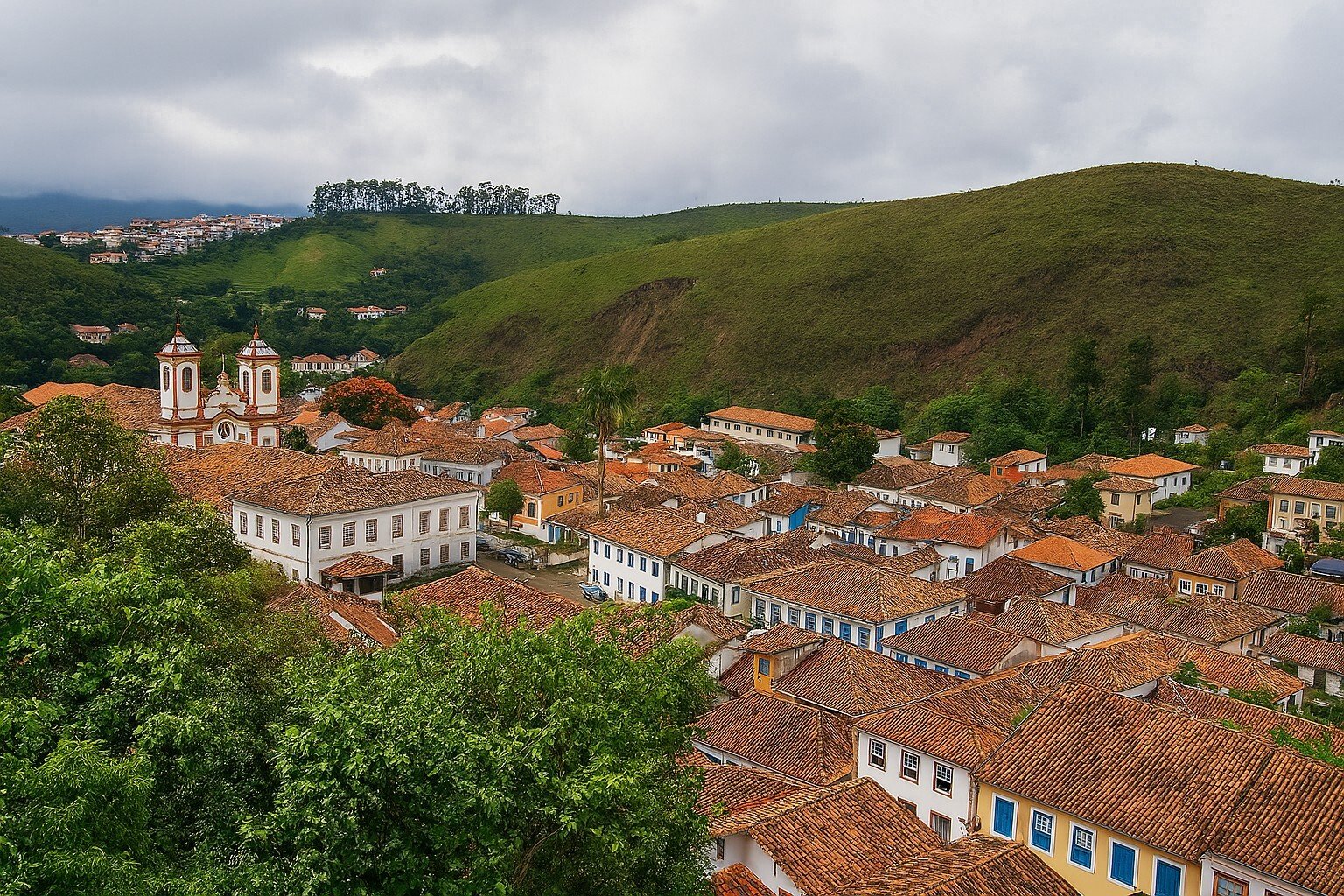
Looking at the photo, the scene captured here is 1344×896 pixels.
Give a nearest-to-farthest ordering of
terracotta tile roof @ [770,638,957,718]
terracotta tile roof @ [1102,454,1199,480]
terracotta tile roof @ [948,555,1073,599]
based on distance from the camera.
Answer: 1. terracotta tile roof @ [770,638,957,718]
2. terracotta tile roof @ [948,555,1073,599]
3. terracotta tile roof @ [1102,454,1199,480]

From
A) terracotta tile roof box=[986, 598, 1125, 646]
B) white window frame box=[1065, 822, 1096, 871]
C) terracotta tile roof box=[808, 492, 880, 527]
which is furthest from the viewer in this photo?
terracotta tile roof box=[808, 492, 880, 527]

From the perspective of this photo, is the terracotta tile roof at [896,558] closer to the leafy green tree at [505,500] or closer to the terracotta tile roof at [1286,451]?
the leafy green tree at [505,500]

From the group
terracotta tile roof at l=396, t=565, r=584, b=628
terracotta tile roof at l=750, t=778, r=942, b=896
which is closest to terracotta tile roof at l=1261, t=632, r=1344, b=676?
terracotta tile roof at l=750, t=778, r=942, b=896

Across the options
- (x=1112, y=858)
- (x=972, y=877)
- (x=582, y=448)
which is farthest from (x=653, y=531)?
(x=582, y=448)

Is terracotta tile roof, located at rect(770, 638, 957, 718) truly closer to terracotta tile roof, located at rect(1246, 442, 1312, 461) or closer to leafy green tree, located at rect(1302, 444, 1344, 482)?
leafy green tree, located at rect(1302, 444, 1344, 482)

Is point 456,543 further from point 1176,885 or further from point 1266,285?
point 1266,285

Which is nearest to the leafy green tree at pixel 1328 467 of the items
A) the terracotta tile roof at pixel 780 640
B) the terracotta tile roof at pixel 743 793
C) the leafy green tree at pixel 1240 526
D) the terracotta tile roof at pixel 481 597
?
the leafy green tree at pixel 1240 526

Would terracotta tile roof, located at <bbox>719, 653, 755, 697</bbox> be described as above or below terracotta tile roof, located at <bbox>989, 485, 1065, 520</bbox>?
below
